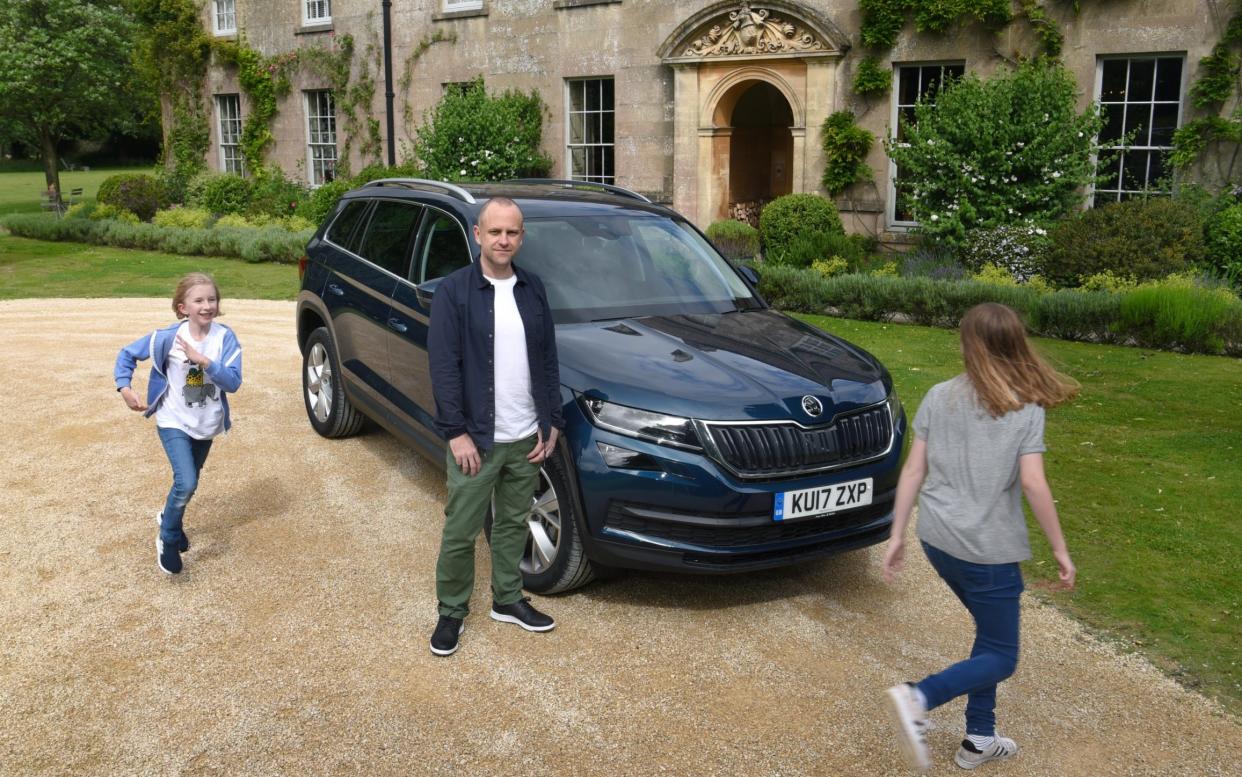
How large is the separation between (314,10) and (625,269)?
70.3 feet

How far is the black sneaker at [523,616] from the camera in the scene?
4832 mm

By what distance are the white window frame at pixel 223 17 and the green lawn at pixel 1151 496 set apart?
70.7 feet

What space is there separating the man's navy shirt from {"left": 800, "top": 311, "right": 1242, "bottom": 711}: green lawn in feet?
6.73

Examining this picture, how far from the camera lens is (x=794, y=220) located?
15.9 metres

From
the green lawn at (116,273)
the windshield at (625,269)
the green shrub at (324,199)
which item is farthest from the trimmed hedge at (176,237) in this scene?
the windshield at (625,269)

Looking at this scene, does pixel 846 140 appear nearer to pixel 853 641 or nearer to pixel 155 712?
pixel 853 641

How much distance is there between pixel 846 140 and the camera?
16.7 m

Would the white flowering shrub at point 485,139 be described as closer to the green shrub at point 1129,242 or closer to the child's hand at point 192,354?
the green shrub at point 1129,242

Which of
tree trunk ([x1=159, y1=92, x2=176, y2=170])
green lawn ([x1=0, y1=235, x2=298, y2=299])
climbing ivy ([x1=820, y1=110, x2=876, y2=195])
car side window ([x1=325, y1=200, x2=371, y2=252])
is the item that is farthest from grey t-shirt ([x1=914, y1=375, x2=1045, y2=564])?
tree trunk ([x1=159, y1=92, x2=176, y2=170])

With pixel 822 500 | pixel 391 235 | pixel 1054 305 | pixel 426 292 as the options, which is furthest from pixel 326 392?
pixel 1054 305

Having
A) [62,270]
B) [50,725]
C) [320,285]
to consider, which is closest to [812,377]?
[50,725]

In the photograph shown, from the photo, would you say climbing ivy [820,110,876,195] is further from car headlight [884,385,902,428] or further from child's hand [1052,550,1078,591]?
child's hand [1052,550,1078,591]

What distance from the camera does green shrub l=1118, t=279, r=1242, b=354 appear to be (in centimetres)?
1066

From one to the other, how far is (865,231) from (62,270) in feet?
43.2
